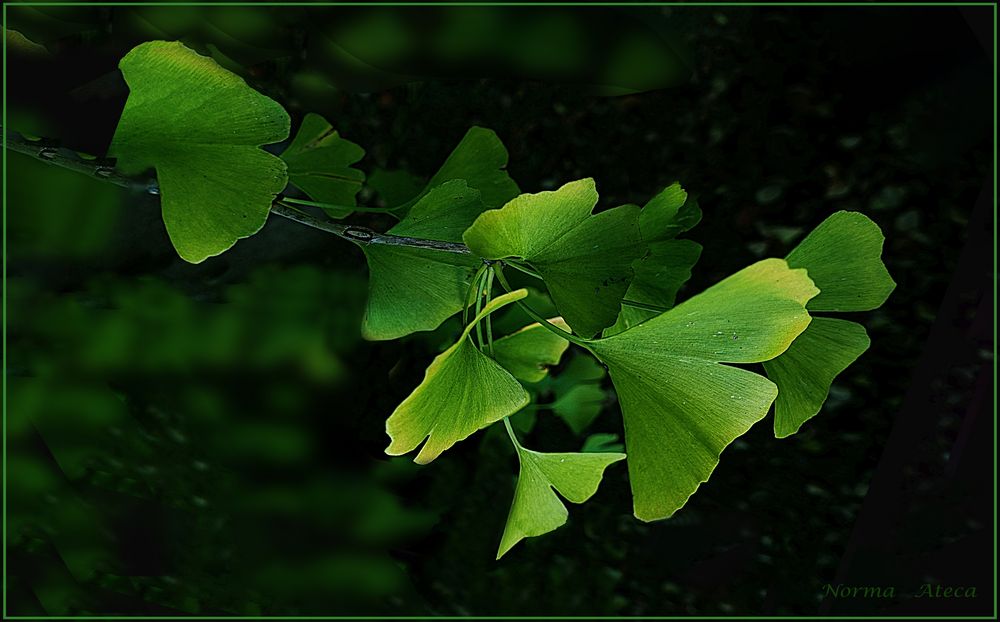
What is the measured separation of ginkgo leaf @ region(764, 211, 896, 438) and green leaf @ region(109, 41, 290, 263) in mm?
165

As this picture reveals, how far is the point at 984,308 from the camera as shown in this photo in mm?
499

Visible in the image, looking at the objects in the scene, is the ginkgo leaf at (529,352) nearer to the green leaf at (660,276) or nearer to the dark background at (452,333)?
the green leaf at (660,276)

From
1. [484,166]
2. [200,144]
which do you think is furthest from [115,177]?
[484,166]

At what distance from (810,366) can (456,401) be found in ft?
0.37

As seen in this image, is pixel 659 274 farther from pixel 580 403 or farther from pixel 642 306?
pixel 580 403

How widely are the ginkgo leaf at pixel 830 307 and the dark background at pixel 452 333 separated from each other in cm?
27

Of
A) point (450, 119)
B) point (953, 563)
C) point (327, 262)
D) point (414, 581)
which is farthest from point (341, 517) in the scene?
point (953, 563)

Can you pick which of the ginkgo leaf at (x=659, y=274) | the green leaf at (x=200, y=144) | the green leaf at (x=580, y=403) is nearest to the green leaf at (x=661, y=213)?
the ginkgo leaf at (x=659, y=274)

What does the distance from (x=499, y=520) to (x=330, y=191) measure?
1.33ft

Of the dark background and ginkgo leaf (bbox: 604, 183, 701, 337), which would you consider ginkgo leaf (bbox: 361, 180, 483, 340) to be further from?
the dark background

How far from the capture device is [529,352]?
1.12 feet

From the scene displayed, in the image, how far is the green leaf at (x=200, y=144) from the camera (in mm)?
203

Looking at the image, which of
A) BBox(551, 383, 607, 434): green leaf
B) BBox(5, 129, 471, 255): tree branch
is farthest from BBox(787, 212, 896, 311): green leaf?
BBox(551, 383, 607, 434): green leaf

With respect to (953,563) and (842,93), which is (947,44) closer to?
(842,93)
